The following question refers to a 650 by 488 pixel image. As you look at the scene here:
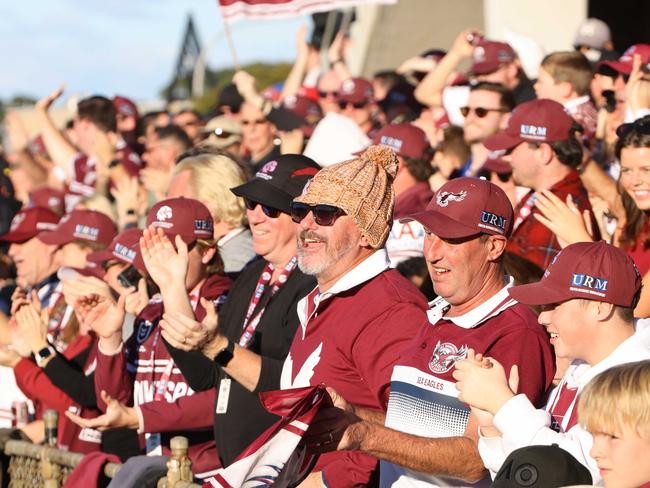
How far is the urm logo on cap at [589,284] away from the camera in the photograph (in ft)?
15.0

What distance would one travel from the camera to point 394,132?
27.2ft

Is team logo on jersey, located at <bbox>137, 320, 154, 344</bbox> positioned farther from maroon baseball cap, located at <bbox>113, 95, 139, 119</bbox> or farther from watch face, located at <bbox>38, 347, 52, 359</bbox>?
maroon baseball cap, located at <bbox>113, 95, 139, 119</bbox>

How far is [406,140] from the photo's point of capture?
26.7ft

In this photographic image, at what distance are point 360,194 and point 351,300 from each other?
44 centimetres

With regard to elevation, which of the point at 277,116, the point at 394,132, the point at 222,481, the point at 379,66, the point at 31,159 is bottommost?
the point at 379,66

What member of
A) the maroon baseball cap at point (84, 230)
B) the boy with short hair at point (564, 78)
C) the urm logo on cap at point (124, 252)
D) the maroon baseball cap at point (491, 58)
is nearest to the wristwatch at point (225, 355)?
the urm logo on cap at point (124, 252)

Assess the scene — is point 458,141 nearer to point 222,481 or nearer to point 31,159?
point 222,481

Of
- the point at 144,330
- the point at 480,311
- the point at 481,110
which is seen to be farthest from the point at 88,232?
the point at 480,311

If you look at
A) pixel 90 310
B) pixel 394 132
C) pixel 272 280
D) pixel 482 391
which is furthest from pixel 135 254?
pixel 482 391

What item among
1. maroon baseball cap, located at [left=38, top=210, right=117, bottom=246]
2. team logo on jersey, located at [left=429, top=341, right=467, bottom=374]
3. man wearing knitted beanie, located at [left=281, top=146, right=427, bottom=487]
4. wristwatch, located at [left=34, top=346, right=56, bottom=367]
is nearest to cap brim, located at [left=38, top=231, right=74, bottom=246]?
maroon baseball cap, located at [left=38, top=210, right=117, bottom=246]

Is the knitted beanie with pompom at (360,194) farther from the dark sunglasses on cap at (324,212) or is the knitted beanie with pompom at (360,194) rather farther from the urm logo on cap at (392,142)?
the urm logo on cap at (392,142)

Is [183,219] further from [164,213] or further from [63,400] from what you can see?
[63,400]

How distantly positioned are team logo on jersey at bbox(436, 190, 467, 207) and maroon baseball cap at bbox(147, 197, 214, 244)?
1842 millimetres

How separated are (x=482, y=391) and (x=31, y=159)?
38.4 ft
